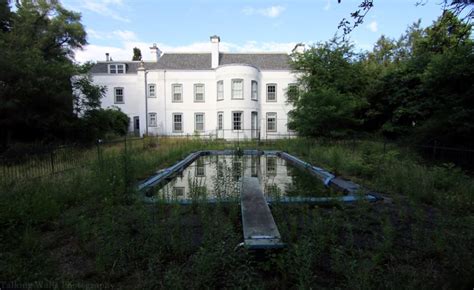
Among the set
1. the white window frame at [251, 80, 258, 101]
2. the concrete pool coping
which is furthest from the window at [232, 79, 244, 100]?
the concrete pool coping

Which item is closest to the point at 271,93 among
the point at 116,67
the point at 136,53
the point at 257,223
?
the point at 116,67

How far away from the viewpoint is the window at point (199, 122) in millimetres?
25078

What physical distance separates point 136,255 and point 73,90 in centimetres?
1417

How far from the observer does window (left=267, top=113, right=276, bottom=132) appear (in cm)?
2517

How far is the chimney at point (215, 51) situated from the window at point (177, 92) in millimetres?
3792

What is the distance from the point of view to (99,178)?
554 cm

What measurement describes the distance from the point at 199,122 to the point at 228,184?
20296mm

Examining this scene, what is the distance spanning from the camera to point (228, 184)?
17.6 feet

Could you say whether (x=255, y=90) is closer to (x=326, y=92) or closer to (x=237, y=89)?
(x=237, y=89)

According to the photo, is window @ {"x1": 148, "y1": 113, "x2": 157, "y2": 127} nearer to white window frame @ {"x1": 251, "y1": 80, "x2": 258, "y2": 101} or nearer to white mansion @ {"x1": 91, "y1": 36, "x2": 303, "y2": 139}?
white mansion @ {"x1": 91, "y1": 36, "x2": 303, "y2": 139}

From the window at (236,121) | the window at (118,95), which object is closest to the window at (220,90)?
the window at (236,121)

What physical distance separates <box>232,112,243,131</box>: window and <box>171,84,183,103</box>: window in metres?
5.68

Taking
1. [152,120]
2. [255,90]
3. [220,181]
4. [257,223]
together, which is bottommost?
[257,223]

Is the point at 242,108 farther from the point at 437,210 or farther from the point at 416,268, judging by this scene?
the point at 416,268
